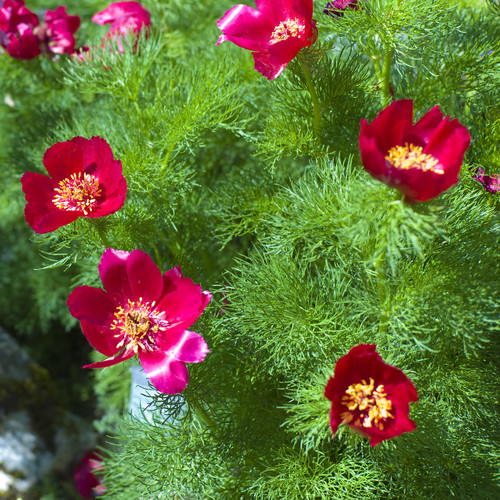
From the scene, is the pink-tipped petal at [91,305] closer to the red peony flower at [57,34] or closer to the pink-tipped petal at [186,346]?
the pink-tipped petal at [186,346]

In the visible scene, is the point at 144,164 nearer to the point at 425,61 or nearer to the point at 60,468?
the point at 425,61

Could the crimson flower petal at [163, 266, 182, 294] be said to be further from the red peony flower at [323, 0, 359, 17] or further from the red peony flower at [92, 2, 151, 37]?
the red peony flower at [92, 2, 151, 37]

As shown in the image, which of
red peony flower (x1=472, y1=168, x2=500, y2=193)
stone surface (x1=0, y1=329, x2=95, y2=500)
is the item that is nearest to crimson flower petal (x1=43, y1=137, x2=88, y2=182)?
red peony flower (x1=472, y1=168, x2=500, y2=193)

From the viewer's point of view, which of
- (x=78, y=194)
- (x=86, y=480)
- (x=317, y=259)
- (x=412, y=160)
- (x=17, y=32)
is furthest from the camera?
(x=86, y=480)

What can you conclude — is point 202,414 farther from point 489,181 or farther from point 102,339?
point 489,181

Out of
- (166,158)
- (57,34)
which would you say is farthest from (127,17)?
(166,158)

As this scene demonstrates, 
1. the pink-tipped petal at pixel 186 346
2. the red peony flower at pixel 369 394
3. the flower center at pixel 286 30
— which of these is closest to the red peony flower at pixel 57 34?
the flower center at pixel 286 30
